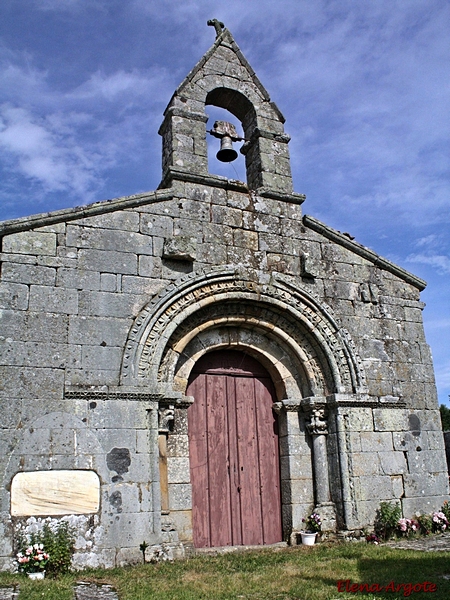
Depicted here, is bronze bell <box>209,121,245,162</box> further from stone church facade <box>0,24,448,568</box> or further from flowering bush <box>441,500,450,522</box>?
flowering bush <box>441,500,450,522</box>

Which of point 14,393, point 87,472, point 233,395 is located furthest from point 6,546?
point 233,395

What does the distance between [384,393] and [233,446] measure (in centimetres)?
228

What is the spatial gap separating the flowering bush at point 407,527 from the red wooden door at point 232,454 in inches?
62.0

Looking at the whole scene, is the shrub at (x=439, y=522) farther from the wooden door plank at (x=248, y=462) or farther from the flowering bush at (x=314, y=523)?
the wooden door plank at (x=248, y=462)

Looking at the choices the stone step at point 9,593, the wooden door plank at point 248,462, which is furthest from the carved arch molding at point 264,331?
→ the stone step at point 9,593

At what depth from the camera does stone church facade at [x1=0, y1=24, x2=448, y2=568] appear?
6527mm

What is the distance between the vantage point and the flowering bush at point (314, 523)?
7.62 m

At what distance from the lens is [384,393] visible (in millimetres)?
8359

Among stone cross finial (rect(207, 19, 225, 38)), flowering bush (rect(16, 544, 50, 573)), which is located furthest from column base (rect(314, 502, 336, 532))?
stone cross finial (rect(207, 19, 225, 38))

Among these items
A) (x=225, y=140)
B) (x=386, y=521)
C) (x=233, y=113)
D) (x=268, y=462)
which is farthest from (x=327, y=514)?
(x=233, y=113)

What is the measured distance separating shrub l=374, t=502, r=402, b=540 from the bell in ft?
17.9

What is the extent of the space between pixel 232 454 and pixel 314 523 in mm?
1366

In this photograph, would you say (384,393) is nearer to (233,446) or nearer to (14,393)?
(233,446)

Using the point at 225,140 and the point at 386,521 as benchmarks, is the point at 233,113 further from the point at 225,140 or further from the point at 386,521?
the point at 386,521
